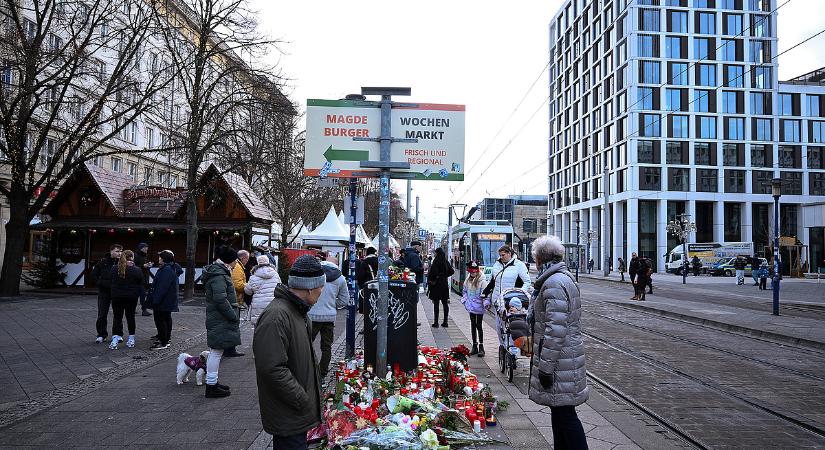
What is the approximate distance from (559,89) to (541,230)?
39.0 meters

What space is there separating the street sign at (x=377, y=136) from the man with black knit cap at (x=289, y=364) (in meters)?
3.10

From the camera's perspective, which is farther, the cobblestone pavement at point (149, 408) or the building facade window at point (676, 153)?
the building facade window at point (676, 153)

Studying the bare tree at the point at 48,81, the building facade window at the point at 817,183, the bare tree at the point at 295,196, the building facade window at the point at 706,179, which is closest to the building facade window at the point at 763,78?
the building facade window at the point at 706,179

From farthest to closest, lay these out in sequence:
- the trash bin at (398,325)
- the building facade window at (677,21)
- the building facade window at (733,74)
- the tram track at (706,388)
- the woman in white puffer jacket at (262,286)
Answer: the building facade window at (733,74) < the building facade window at (677,21) < the woman in white puffer jacket at (262,286) < the trash bin at (398,325) < the tram track at (706,388)

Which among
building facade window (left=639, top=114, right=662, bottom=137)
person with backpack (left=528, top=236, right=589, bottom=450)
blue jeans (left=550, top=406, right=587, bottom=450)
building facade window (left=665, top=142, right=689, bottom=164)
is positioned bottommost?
blue jeans (left=550, top=406, right=587, bottom=450)

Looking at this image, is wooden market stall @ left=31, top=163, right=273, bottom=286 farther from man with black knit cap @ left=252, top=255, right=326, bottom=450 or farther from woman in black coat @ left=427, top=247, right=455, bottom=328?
man with black knit cap @ left=252, top=255, right=326, bottom=450

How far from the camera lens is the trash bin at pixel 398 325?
730 cm

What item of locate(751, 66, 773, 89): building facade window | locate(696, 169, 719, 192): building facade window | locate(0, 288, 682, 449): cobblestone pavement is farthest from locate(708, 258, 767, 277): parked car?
locate(0, 288, 682, 449): cobblestone pavement

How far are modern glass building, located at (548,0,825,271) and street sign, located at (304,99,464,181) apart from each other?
52678 mm

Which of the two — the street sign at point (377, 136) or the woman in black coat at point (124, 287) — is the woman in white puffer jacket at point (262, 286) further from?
the street sign at point (377, 136)

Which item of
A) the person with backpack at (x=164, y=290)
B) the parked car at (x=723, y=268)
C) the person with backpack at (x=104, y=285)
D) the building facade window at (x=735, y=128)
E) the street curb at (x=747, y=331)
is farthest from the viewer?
the building facade window at (x=735, y=128)

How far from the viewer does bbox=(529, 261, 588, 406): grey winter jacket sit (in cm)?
416

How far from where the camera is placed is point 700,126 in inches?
2350

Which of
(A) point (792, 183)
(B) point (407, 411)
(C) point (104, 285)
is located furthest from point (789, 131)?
(B) point (407, 411)
